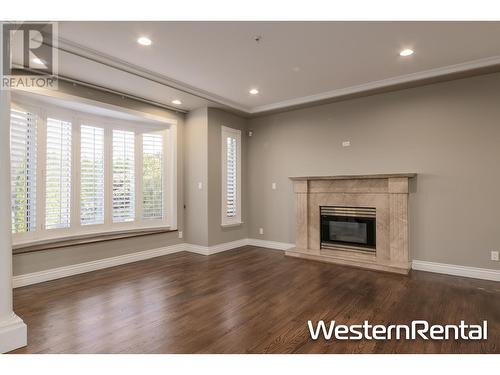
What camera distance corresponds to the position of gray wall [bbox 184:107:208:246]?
526cm

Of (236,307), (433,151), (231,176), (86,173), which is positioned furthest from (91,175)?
(433,151)

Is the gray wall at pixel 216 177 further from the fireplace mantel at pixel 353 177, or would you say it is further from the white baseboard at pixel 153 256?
the fireplace mantel at pixel 353 177

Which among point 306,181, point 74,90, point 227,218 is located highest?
point 74,90

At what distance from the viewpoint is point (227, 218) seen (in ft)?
18.7

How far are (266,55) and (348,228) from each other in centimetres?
315

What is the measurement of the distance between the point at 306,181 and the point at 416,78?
7.49ft

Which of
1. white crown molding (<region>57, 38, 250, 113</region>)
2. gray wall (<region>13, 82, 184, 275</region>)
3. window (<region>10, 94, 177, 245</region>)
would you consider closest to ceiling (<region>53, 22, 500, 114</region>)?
white crown molding (<region>57, 38, 250, 113</region>)

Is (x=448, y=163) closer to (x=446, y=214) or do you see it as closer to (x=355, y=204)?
(x=446, y=214)

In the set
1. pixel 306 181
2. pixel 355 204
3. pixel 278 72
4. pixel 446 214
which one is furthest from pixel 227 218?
pixel 446 214

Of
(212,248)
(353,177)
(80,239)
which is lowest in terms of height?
(212,248)

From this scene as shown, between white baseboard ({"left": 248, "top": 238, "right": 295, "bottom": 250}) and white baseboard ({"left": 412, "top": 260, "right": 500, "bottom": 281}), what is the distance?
85.4 inches

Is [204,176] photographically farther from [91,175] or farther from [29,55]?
[29,55]

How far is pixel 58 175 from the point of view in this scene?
13.3 feet
